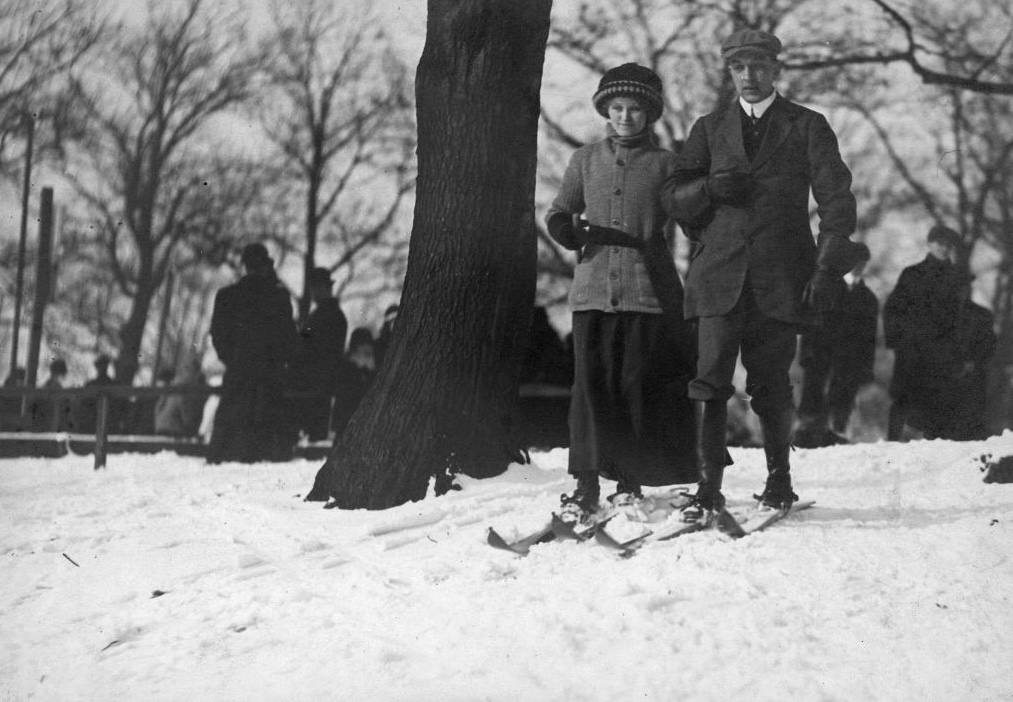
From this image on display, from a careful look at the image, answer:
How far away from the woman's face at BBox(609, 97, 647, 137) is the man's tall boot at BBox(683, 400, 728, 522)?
1.17 metres

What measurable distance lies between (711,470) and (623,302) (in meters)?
0.79

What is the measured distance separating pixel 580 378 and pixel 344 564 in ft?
3.89

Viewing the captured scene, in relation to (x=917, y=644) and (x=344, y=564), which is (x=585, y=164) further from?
(x=917, y=644)

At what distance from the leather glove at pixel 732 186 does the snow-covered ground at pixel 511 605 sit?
3.95 feet

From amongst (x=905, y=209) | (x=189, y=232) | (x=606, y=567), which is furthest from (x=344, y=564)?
(x=189, y=232)

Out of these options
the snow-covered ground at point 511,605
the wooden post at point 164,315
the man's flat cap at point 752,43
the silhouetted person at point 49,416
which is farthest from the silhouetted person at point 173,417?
the man's flat cap at point 752,43

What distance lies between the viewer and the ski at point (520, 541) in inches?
165

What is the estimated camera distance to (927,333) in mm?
6426

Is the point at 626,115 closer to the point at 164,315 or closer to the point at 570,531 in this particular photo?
the point at 570,531

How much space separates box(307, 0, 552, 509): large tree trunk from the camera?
523 centimetres

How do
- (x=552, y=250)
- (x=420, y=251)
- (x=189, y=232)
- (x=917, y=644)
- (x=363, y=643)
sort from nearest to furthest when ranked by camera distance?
(x=917, y=644), (x=363, y=643), (x=420, y=251), (x=552, y=250), (x=189, y=232)

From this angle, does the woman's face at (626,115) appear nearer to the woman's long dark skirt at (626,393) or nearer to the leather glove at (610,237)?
the leather glove at (610,237)

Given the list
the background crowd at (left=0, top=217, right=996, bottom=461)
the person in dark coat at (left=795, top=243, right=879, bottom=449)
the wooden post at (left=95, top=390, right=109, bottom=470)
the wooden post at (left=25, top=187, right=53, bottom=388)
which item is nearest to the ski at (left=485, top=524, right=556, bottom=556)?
the background crowd at (left=0, top=217, right=996, bottom=461)

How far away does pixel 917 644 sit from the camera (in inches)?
128
